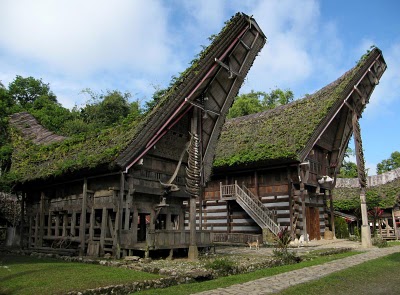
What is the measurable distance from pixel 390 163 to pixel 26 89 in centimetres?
6919

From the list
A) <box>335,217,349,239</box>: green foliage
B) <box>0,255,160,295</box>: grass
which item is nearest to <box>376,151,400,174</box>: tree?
<box>335,217,349,239</box>: green foliage

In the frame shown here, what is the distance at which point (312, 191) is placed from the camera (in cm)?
2759

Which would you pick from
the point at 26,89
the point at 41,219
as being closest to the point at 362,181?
the point at 41,219

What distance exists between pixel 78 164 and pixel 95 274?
265 inches

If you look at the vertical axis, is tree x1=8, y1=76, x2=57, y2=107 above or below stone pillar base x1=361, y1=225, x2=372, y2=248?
above

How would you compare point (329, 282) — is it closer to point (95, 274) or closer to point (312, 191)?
point (95, 274)

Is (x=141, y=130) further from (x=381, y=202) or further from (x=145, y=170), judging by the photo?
(x=381, y=202)

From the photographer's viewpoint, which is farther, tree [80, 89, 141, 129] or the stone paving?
tree [80, 89, 141, 129]

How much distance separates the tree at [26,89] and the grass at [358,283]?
140ft

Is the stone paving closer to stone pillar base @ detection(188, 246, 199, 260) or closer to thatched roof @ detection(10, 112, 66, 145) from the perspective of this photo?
stone pillar base @ detection(188, 246, 199, 260)

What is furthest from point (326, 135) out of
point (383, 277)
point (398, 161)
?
point (398, 161)

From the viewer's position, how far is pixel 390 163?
77.2 m

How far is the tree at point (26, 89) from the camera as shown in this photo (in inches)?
1793

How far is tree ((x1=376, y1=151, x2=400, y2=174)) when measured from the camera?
75256 mm
